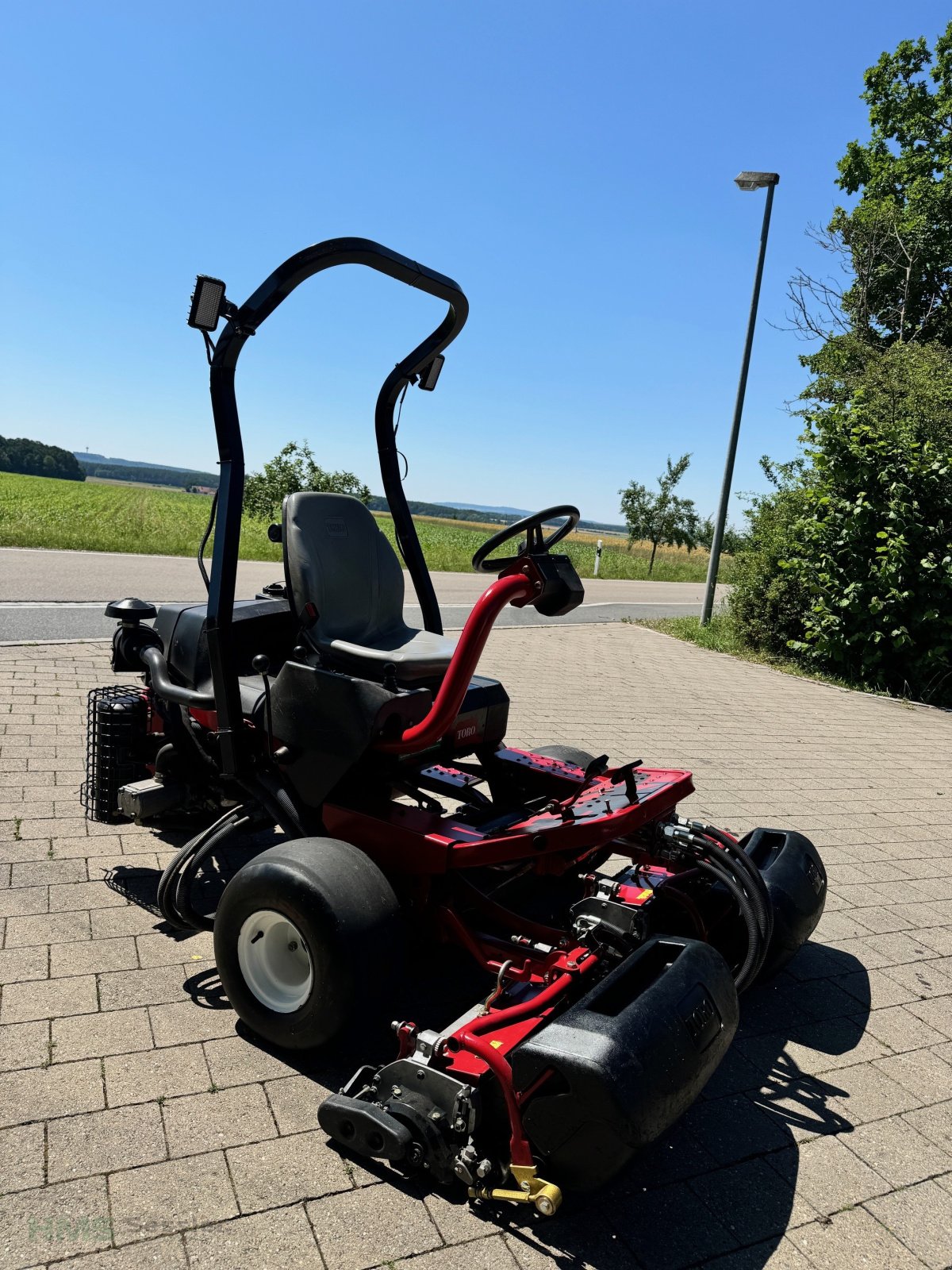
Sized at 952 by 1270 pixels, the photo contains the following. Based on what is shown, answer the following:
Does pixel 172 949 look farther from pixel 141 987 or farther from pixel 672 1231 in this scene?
pixel 672 1231

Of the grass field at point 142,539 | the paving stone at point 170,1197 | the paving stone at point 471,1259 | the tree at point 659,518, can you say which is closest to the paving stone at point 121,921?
the paving stone at point 170,1197

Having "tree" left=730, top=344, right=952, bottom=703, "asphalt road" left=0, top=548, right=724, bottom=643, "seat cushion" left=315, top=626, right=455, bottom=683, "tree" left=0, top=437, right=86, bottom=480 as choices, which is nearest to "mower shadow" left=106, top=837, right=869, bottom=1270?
"seat cushion" left=315, top=626, right=455, bottom=683

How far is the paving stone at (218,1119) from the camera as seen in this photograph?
242 centimetres

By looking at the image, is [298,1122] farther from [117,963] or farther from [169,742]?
[169,742]

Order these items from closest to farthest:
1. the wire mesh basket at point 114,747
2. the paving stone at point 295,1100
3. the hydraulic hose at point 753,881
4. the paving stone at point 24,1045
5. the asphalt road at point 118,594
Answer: the paving stone at point 295,1100, the paving stone at point 24,1045, the hydraulic hose at point 753,881, the wire mesh basket at point 114,747, the asphalt road at point 118,594

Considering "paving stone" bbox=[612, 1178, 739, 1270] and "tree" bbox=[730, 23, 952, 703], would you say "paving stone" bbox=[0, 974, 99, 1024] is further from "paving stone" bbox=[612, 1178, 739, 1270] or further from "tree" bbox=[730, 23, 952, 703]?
"tree" bbox=[730, 23, 952, 703]

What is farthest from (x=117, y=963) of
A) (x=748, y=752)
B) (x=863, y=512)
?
(x=863, y=512)

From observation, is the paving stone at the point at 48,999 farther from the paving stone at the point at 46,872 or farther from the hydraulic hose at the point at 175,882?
the paving stone at the point at 46,872

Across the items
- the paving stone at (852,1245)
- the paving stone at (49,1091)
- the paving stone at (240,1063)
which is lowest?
the paving stone at (49,1091)

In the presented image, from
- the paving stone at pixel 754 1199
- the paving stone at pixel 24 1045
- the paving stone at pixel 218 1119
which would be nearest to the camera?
the paving stone at pixel 754 1199

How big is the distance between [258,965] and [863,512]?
9.29 metres

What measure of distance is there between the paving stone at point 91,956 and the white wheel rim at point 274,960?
26.0 inches

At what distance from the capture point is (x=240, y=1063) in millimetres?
2787

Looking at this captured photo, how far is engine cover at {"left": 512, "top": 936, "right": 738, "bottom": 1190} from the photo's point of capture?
82.7 inches
